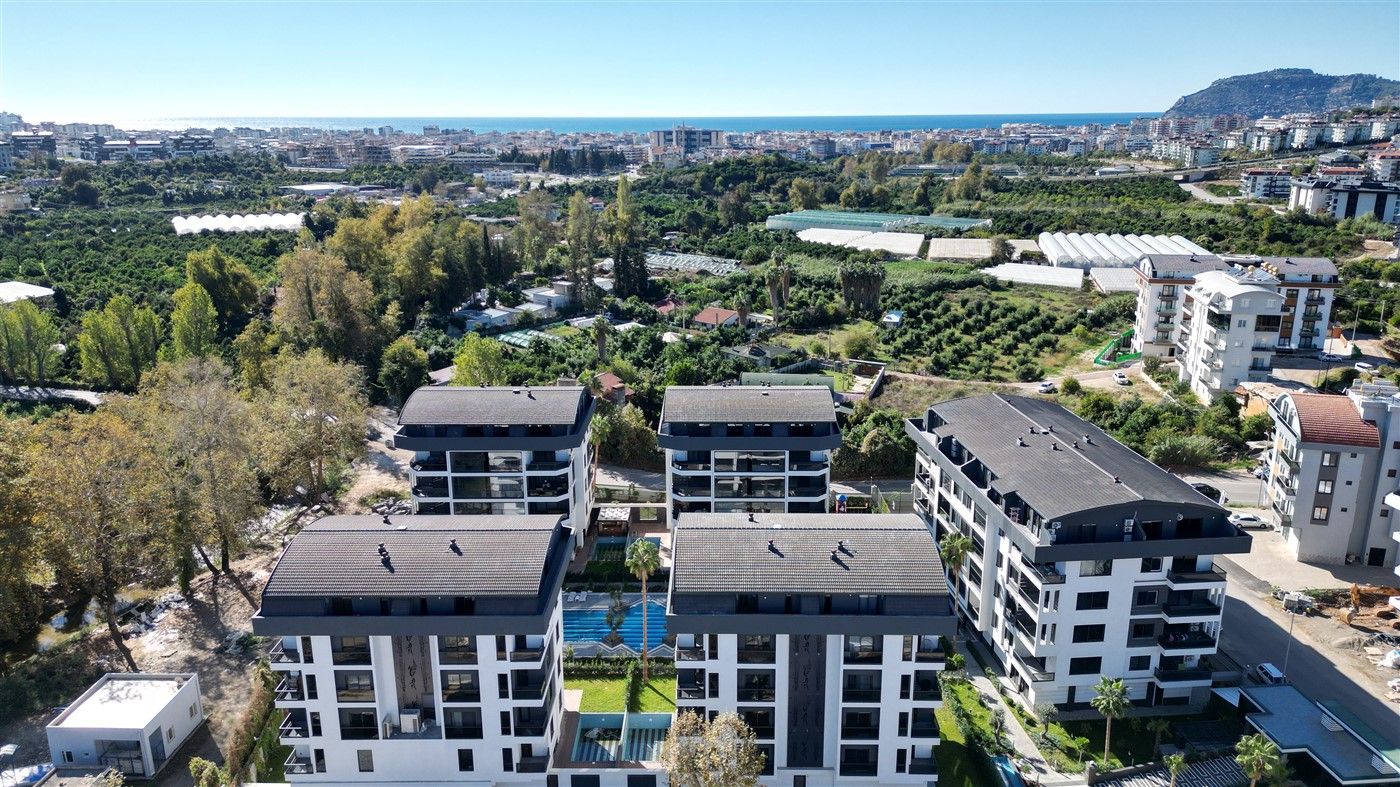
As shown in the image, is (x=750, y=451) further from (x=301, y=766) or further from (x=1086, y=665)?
(x=301, y=766)

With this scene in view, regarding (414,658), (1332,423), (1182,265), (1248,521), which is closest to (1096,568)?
(1332,423)

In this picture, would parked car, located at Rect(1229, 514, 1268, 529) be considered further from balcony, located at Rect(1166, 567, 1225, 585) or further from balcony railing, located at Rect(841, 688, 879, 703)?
balcony railing, located at Rect(841, 688, 879, 703)

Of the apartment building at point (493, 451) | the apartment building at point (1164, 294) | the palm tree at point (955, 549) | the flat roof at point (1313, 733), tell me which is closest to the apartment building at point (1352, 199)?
the apartment building at point (1164, 294)

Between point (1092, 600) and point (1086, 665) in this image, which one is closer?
point (1092, 600)

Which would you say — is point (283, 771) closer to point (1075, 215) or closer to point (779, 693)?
point (779, 693)

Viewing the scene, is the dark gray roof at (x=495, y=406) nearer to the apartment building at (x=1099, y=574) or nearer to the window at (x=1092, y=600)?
the apartment building at (x=1099, y=574)

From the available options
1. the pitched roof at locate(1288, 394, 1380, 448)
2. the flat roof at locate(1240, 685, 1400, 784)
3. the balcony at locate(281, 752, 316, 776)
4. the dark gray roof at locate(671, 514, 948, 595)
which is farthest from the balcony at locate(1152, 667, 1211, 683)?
the balcony at locate(281, 752, 316, 776)

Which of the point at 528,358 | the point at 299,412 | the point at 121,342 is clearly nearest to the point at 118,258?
the point at 121,342
